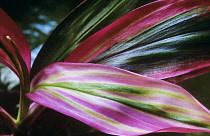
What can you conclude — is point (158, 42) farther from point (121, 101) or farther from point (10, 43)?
point (10, 43)

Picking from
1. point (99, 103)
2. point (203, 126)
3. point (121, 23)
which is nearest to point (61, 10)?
point (121, 23)

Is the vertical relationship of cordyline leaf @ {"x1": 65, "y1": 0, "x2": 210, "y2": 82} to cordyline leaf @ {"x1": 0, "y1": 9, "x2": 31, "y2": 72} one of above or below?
above

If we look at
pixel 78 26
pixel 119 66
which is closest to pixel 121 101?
pixel 119 66

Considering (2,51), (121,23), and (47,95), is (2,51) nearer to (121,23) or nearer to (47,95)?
(47,95)

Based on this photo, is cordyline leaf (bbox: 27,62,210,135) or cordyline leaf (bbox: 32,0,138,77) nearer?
cordyline leaf (bbox: 27,62,210,135)
